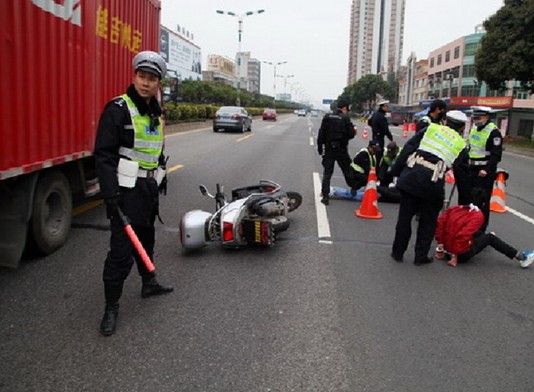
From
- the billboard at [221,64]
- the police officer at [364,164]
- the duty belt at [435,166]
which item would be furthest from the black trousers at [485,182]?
the billboard at [221,64]

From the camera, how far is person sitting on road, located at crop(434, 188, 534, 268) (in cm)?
527

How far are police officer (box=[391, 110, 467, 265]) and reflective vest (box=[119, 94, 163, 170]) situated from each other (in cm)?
272

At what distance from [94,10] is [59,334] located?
389cm

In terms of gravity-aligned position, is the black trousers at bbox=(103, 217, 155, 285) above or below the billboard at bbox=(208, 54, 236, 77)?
below

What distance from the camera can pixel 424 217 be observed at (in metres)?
5.29

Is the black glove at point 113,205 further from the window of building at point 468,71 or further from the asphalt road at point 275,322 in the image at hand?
the window of building at point 468,71

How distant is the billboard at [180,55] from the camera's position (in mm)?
57897

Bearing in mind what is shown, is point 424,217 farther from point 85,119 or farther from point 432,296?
point 85,119

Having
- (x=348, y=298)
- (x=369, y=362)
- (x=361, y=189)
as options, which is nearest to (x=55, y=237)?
(x=348, y=298)

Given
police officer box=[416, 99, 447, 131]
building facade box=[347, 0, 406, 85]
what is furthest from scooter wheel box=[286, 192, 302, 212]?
building facade box=[347, 0, 406, 85]

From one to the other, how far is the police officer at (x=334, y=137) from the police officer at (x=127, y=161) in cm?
495

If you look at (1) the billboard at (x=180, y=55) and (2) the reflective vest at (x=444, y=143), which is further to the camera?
(1) the billboard at (x=180, y=55)

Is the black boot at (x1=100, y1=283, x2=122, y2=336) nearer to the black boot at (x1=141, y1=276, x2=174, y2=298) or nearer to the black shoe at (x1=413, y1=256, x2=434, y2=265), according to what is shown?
the black boot at (x1=141, y1=276, x2=174, y2=298)

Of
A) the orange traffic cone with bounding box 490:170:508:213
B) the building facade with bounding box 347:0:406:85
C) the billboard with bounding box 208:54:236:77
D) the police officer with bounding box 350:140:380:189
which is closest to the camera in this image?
the orange traffic cone with bounding box 490:170:508:213
